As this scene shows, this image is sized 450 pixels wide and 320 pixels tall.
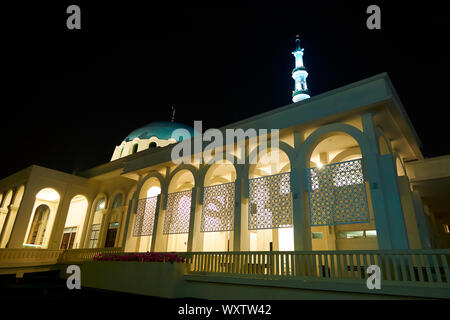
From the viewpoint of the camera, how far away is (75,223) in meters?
19.3

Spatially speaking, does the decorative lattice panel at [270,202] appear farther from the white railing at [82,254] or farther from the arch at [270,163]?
the white railing at [82,254]

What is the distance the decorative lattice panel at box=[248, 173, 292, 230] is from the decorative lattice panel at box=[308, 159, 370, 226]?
2.69 ft

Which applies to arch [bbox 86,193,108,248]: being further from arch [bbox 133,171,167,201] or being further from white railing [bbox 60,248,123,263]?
arch [bbox 133,171,167,201]

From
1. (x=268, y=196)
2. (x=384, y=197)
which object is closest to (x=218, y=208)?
(x=268, y=196)

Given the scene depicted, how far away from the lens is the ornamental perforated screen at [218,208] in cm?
1025

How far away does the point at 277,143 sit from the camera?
32.7 ft

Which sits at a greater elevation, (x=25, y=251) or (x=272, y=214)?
(x=272, y=214)

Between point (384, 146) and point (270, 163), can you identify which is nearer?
point (384, 146)

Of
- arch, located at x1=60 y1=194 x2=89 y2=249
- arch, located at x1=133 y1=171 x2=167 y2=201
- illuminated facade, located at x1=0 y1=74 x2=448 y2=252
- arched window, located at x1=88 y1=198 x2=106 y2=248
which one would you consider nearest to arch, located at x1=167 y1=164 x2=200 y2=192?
illuminated facade, located at x1=0 y1=74 x2=448 y2=252

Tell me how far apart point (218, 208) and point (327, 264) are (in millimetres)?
4975

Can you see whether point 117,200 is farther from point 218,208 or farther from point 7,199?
point 218,208
